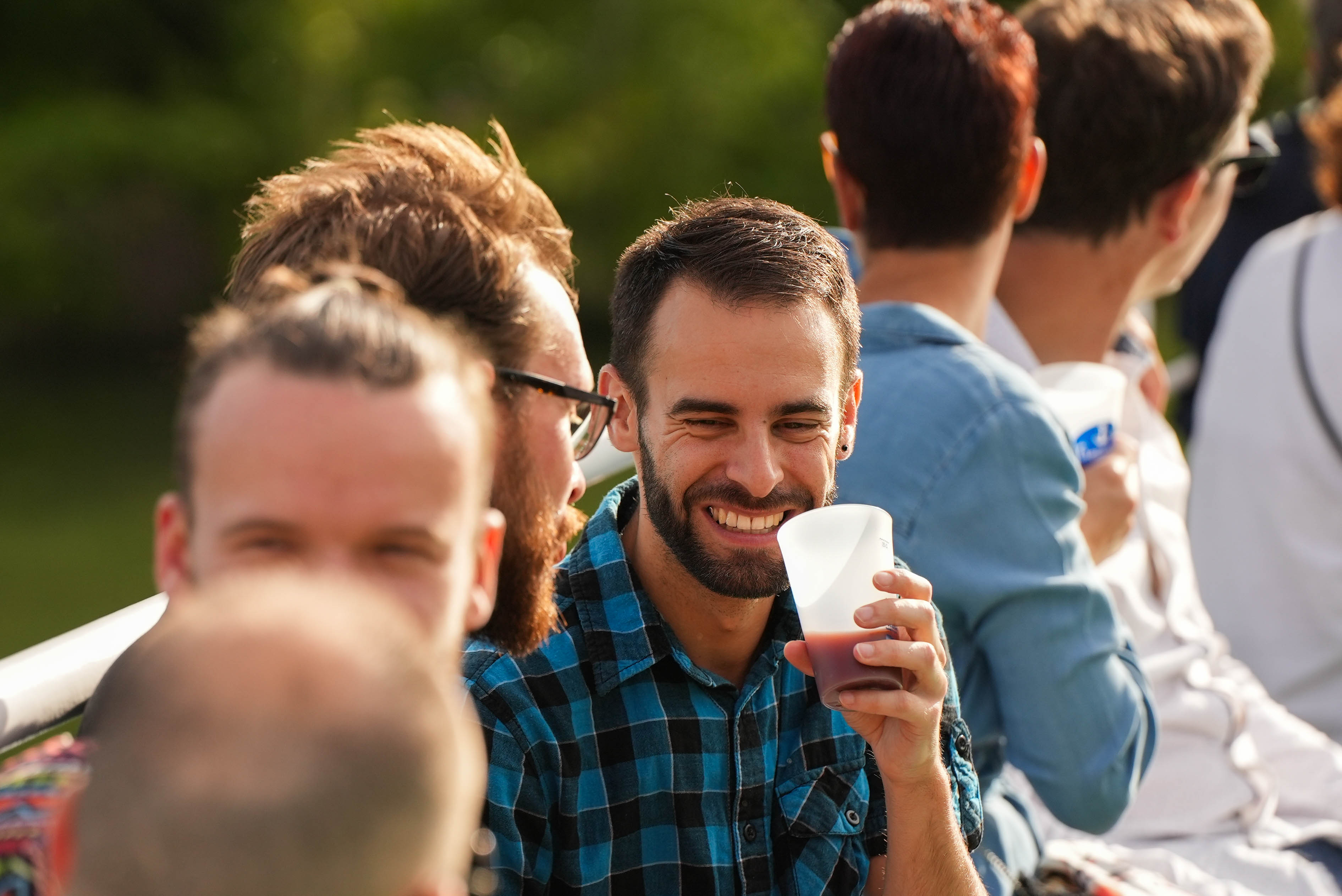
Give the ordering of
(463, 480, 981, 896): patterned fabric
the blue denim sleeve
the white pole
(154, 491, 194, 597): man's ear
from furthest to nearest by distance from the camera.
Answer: the blue denim sleeve, (463, 480, 981, 896): patterned fabric, the white pole, (154, 491, 194, 597): man's ear

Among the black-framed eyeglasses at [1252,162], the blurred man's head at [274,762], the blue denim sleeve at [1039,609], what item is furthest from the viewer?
the black-framed eyeglasses at [1252,162]

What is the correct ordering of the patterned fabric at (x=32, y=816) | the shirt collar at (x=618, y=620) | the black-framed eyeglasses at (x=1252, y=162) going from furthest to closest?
1. the black-framed eyeglasses at (x=1252, y=162)
2. the shirt collar at (x=618, y=620)
3. the patterned fabric at (x=32, y=816)

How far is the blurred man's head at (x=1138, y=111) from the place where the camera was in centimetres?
317

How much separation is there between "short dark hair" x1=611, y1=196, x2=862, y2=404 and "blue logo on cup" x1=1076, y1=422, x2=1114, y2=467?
2.49ft

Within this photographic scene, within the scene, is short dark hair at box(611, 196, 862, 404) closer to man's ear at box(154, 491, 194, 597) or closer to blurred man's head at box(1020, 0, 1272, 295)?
man's ear at box(154, 491, 194, 597)

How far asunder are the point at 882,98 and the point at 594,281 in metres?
15.2

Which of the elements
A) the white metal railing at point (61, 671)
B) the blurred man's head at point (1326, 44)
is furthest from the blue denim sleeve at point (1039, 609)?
the blurred man's head at point (1326, 44)

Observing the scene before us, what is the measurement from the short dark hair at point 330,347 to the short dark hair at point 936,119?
1510 millimetres

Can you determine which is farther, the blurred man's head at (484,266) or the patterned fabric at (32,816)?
the blurred man's head at (484,266)

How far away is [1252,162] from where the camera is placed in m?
3.34

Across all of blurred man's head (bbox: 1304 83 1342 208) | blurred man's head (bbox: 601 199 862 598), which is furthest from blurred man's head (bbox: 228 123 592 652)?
blurred man's head (bbox: 1304 83 1342 208)

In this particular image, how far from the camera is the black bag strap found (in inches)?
138

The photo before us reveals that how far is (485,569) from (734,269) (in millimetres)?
630

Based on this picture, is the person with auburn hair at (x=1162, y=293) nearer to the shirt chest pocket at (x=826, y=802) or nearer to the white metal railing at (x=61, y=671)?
the shirt chest pocket at (x=826, y=802)
